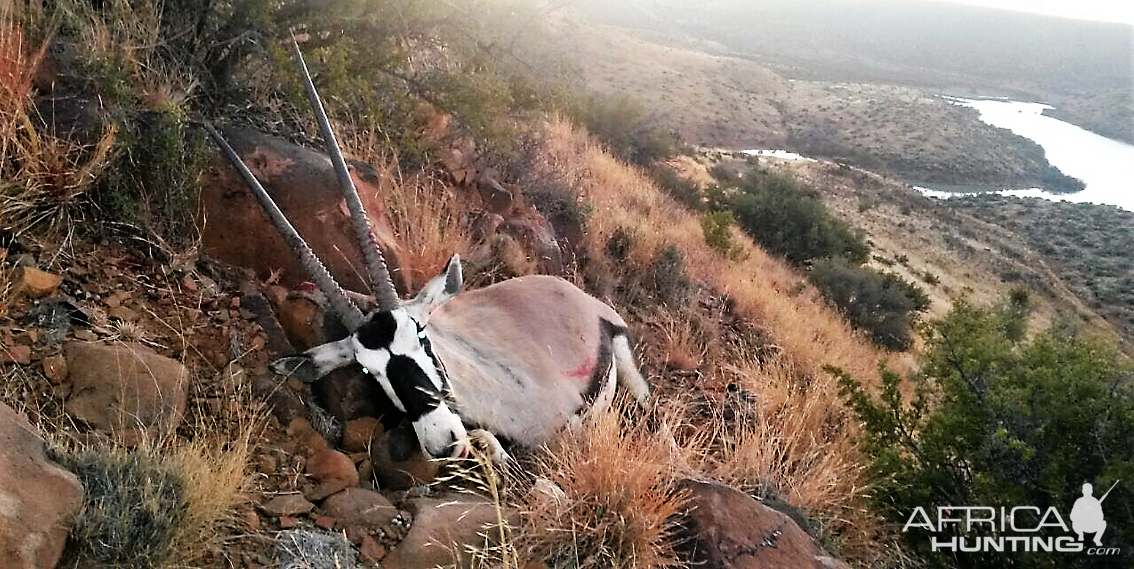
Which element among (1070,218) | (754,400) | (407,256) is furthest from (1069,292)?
(407,256)

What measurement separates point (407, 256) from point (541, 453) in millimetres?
1800

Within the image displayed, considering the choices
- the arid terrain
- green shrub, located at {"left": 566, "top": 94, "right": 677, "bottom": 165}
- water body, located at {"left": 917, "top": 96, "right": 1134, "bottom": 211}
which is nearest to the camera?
green shrub, located at {"left": 566, "top": 94, "right": 677, "bottom": 165}

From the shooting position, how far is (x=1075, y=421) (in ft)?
12.0

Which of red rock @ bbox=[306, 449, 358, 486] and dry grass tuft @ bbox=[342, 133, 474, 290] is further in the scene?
dry grass tuft @ bbox=[342, 133, 474, 290]

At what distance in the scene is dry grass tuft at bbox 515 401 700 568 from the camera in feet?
9.80

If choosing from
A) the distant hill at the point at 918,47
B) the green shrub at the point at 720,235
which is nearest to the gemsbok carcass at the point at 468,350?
the green shrub at the point at 720,235

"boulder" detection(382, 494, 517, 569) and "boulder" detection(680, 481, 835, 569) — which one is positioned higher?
"boulder" detection(680, 481, 835, 569)

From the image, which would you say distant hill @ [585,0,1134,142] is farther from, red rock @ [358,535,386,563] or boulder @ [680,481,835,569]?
red rock @ [358,535,386,563]

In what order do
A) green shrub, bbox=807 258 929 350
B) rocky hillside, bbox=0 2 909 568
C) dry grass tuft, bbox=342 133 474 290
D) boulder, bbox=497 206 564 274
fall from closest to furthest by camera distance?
rocky hillside, bbox=0 2 909 568 → dry grass tuft, bbox=342 133 474 290 → boulder, bbox=497 206 564 274 → green shrub, bbox=807 258 929 350

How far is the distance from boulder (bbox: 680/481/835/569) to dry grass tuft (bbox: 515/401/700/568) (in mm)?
83

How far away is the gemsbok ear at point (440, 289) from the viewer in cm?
387

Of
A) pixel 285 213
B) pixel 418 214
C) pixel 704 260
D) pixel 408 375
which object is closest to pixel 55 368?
pixel 408 375

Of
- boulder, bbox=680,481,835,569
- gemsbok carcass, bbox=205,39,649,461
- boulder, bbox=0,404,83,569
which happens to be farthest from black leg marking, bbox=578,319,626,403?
boulder, bbox=0,404,83,569

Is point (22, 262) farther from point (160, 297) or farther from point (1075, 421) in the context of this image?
point (1075, 421)
